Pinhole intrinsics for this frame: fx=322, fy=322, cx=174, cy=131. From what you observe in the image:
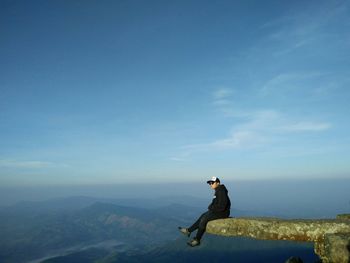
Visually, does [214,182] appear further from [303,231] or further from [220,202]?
[303,231]

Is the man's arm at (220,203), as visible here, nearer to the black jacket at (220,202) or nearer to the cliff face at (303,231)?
the black jacket at (220,202)

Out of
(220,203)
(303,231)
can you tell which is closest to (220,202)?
(220,203)

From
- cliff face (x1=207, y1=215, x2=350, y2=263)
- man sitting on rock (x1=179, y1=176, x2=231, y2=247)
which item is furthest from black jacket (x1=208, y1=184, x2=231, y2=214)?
cliff face (x1=207, y1=215, x2=350, y2=263)

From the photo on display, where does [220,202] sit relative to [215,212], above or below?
above

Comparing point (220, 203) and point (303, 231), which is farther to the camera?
point (220, 203)

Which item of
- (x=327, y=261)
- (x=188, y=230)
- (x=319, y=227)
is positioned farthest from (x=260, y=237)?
(x=188, y=230)

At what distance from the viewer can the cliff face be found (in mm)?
10859

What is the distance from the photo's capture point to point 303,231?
43.8 ft

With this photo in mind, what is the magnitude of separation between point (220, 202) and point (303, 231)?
14.8 ft

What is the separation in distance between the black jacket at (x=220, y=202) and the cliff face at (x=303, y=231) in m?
0.77

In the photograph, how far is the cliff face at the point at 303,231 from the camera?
10.9 metres

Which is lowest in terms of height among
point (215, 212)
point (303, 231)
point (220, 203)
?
point (303, 231)

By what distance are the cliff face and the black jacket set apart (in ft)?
2.51

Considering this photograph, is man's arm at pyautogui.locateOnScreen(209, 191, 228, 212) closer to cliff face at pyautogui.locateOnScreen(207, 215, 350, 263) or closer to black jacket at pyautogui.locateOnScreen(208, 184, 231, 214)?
black jacket at pyautogui.locateOnScreen(208, 184, 231, 214)
